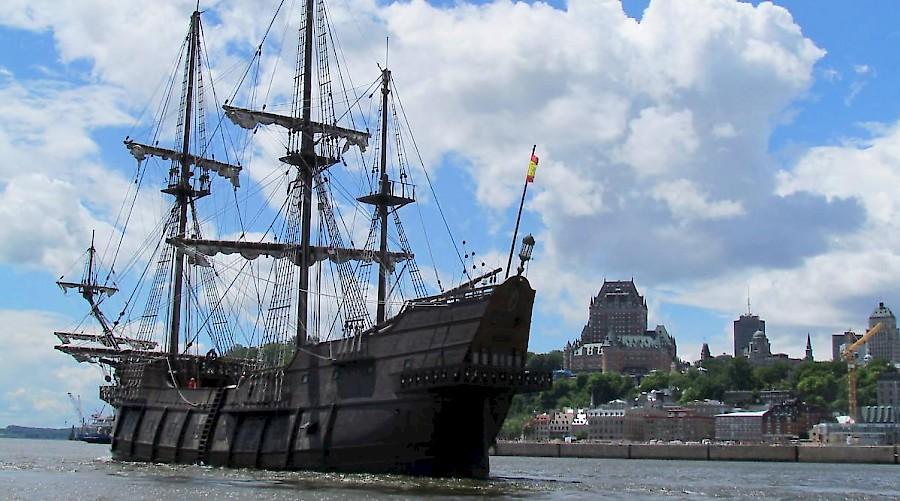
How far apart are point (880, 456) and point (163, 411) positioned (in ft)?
324

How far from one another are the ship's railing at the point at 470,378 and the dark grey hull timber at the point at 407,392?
1.9 inches

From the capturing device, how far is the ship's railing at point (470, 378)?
47.3m

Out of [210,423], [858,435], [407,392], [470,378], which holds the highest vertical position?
[858,435]

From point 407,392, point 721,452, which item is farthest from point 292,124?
point 721,452

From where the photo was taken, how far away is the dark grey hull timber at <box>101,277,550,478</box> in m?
48.6

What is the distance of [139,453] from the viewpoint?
6838 centimetres

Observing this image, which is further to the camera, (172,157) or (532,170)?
(172,157)

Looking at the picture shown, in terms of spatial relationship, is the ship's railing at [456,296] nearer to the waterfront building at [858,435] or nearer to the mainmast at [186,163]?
the mainmast at [186,163]

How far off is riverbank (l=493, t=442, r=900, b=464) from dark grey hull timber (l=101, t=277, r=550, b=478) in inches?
3950

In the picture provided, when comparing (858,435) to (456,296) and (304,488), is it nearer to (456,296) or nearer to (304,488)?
(456,296)

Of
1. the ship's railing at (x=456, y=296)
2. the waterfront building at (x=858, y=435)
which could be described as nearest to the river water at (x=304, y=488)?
the ship's railing at (x=456, y=296)

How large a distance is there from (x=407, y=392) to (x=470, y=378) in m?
3.36

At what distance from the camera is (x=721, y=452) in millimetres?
149875

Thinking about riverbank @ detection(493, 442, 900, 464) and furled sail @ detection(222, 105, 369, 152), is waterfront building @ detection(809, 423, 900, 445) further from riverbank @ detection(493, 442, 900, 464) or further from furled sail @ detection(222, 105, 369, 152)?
furled sail @ detection(222, 105, 369, 152)
